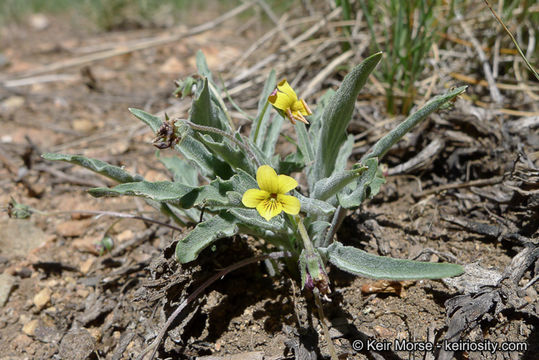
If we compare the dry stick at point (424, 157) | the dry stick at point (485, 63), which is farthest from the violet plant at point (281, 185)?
the dry stick at point (485, 63)

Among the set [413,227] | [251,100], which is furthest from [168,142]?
[251,100]

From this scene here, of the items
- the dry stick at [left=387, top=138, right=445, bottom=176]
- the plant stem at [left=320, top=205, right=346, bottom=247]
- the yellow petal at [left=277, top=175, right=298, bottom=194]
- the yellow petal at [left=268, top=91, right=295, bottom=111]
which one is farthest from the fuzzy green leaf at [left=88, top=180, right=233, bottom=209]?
the dry stick at [left=387, top=138, right=445, bottom=176]

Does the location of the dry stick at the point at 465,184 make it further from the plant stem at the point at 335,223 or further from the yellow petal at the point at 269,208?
the yellow petal at the point at 269,208

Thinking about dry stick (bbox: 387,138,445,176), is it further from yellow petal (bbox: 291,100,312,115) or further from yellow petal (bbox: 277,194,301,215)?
yellow petal (bbox: 277,194,301,215)

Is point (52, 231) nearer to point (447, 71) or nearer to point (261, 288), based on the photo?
point (261, 288)

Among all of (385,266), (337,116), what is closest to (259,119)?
(337,116)

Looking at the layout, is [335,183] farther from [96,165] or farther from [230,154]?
[96,165]
